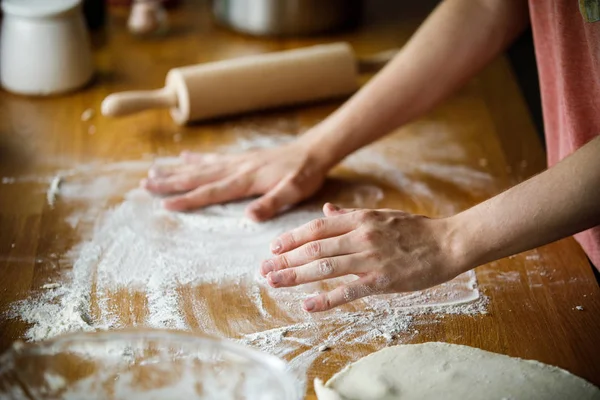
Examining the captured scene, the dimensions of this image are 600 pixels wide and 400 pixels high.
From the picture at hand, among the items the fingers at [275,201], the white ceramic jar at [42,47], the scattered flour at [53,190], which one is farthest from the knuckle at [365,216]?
the white ceramic jar at [42,47]

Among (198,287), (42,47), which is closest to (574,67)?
(198,287)

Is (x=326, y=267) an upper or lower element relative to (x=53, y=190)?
upper

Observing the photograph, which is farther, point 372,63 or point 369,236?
point 372,63

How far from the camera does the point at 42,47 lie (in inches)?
61.3

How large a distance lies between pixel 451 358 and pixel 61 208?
26.3 inches

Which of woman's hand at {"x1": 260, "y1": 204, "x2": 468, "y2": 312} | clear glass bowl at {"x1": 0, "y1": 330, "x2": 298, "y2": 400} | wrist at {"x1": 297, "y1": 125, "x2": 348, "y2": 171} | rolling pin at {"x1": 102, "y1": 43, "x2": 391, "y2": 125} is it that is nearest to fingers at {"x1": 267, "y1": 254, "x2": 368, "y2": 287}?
woman's hand at {"x1": 260, "y1": 204, "x2": 468, "y2": 312}

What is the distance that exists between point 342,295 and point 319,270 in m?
0.04

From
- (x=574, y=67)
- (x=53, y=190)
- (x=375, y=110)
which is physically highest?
(x=574, y=67)

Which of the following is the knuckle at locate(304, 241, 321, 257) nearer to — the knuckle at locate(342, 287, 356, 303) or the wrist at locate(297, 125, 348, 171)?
the knuckle at locate(342, 287, 356, 303)

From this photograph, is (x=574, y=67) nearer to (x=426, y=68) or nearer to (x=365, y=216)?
(x=426, y=68)

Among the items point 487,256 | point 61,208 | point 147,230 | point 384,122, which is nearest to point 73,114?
point 61,208

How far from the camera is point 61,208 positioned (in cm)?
131

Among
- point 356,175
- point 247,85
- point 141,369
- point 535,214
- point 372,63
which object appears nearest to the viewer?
point 141,369

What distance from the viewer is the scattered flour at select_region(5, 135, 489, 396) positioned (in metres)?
1.04
